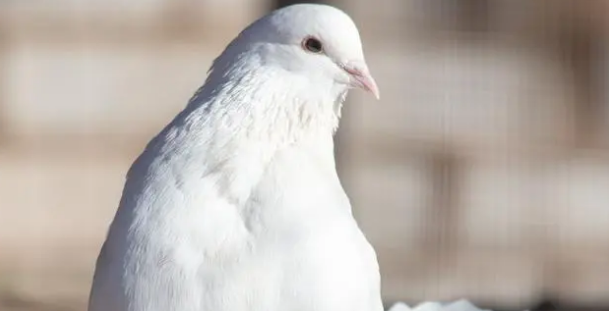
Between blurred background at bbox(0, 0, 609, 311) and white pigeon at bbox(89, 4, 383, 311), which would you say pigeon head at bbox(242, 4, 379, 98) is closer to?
white pigeon at bbox(89, 4, 383, 311)

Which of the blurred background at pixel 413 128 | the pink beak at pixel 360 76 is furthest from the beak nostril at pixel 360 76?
the blurred background at pixel 413 128

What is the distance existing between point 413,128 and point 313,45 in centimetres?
261

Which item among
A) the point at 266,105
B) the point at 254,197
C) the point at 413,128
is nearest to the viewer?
the point at 254,197

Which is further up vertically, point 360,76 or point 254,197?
point 360,76

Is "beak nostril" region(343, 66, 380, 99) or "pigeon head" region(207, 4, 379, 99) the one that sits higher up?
"pigeon head" region(207, 4, 379, 99)

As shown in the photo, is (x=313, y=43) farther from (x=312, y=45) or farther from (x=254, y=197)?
(x=254, y=197)

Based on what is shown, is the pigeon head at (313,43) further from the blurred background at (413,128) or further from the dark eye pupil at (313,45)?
the blurred background at (413,128)

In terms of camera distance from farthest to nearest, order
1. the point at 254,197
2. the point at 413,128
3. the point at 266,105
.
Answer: the point at 413,128 < the point at 266,105 < the point at 254,197

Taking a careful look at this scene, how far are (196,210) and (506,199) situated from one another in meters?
3.16

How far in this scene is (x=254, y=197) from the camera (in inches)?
131

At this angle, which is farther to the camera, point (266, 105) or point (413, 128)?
point (413, 128)

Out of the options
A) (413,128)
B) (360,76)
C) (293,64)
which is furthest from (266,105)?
(413,128)

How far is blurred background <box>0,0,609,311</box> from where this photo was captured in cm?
A: 609

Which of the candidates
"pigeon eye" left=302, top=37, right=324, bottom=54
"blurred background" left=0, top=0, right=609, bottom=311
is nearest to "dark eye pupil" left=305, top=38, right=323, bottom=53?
"pigeon eye" left=302, top=37, right=324, bottom=54
